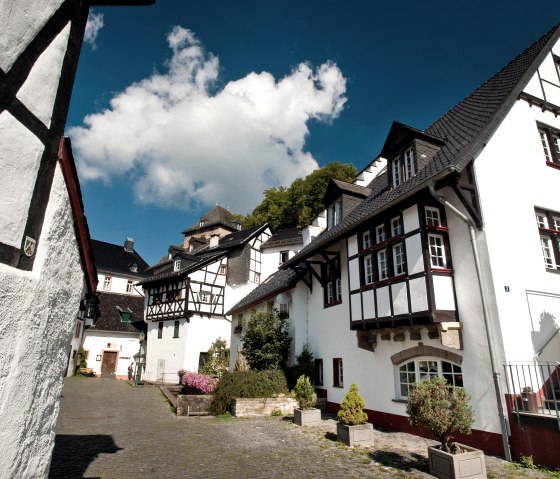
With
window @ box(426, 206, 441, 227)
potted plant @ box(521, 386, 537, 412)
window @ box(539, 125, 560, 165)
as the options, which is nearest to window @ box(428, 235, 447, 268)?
window @ box(426, 206, 441, 227)

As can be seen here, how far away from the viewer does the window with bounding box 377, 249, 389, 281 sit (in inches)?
428

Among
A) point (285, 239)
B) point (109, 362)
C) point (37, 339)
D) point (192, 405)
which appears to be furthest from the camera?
point (109, 362)

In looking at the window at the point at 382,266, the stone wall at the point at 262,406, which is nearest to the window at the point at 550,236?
the window at the point at 382,266

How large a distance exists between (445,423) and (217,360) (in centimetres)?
2163

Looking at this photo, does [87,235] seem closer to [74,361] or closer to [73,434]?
[73,434]

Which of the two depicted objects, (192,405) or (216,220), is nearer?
(192,405)

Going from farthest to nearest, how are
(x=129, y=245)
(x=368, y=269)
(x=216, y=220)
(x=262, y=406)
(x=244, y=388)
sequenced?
(x=216, y=220), (x=129, y=245), (x=244, y=388), (x=262, y=406), (x=368, y=269)

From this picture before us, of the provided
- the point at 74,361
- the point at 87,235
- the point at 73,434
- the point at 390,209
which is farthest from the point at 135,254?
the point at 87,235

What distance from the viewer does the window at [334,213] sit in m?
16.7

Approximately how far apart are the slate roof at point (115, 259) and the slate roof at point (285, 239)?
66.3 ft

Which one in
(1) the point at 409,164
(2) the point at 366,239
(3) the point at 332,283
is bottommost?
(3) the point at 332,283

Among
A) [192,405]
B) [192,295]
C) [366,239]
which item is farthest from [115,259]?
[366,239]

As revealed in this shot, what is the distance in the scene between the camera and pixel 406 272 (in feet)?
32.7

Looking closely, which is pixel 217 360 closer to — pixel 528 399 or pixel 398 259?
pixel 398 259
